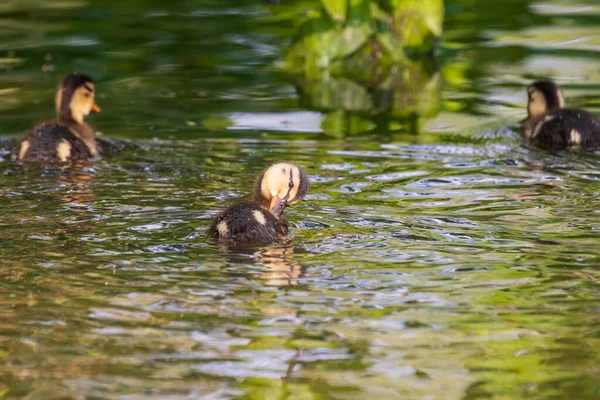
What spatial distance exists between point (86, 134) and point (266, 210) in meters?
2.72

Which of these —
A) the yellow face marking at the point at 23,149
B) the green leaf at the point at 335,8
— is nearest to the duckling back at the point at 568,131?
the green leaf at the point at 335,8

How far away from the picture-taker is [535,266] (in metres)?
5.70

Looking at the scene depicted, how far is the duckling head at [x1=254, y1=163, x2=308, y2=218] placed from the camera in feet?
21.5

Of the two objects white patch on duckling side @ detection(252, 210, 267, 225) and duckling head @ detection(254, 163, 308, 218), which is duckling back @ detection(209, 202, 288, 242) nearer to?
white patch on duckling side @ detection(252, 210, 267, 225)

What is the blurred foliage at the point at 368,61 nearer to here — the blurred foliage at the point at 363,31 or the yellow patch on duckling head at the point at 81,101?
the blurred foliage at the point at 363,31

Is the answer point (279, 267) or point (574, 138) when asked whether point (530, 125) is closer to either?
point (574, 138)

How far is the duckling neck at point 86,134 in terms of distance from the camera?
8391mm

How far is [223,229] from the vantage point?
19.9 feet

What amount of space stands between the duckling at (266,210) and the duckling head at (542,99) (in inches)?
130

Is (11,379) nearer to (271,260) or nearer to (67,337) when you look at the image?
(67,337)

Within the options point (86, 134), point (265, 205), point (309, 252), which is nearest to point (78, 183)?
point (86, 134)

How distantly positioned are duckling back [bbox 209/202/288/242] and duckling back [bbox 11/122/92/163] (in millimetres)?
2307

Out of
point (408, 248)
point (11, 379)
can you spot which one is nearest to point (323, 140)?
point (408, 248)

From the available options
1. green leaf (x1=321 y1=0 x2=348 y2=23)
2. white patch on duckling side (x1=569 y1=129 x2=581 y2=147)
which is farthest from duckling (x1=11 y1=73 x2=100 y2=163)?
white patch on duckling side (x1=569 y1=129 x2=581 y2=147)
